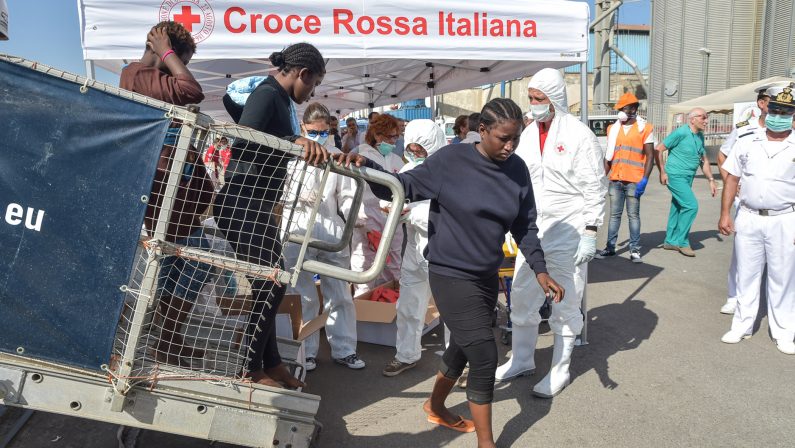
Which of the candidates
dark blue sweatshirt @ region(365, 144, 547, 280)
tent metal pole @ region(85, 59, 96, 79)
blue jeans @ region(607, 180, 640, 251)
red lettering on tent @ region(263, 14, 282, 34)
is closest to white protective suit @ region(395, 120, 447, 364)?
dark blue sweatshirt @ region(365, 144, 547, 280)

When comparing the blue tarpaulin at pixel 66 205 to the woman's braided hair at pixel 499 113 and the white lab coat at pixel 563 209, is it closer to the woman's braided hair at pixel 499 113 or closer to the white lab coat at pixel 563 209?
the woman's braided hair at pixel 499 113

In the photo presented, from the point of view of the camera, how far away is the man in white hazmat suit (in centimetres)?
438

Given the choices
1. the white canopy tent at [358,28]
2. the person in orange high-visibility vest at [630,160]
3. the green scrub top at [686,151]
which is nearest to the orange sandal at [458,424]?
the white canopy tent at [358,28]

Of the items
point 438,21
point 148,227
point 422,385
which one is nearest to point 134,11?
point 438,21

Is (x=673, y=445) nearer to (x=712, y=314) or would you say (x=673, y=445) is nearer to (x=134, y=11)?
(x=712, y=314)

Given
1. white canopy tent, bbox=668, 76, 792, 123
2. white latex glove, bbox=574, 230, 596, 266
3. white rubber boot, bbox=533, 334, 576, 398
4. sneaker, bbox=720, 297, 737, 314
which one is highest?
white canopy tent, bbox=668, 76, 792, 123

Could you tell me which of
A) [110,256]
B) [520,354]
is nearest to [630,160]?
[520,354]

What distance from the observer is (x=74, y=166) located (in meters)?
2.60

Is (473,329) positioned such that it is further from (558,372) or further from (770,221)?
(770,221)

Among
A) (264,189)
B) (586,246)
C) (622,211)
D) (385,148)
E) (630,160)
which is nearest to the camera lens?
(264,189)

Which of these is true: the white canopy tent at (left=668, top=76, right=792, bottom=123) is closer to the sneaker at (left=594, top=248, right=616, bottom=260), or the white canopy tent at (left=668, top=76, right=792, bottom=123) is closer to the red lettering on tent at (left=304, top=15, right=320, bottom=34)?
the sneaker at (left=594, top=248, right=616, bottom=260)

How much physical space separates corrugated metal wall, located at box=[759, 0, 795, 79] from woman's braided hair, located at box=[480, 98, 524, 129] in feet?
84.0

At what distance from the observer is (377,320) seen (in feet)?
17.3

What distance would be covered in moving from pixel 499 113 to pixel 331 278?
180 cm
